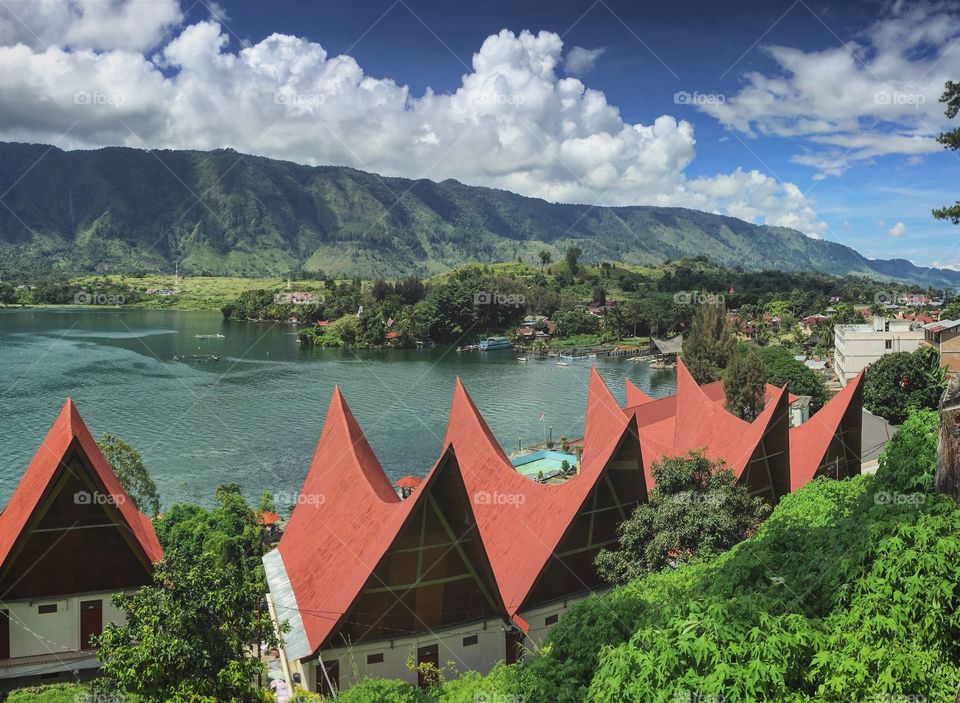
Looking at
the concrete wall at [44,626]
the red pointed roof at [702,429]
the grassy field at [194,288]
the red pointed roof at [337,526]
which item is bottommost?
the concrete wall at [44,626]

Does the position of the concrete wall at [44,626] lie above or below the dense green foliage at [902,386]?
below

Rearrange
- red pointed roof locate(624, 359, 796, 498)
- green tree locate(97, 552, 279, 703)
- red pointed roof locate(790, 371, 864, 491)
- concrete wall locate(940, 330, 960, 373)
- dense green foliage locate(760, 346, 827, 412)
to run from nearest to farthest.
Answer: green tree locate(97, 552, 279, 703) → red pointed roof locate(624, 359, 796, 498) → red pointed roof locate(790, 371, 864, 491) → dense green foliage locate(760, 346, 827, 412) → concrete wall locate(940, 330, 960, 373)

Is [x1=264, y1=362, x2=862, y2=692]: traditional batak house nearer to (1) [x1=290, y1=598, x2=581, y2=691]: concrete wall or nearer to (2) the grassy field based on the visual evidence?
(1) [x1=290, y1=598, x2=581, y2=691]: concrete wall

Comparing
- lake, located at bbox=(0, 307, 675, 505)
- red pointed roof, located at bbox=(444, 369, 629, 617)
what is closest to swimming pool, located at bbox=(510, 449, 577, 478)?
lake, located at bbox=(0, 307, 675, 505)

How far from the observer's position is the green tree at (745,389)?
36.9m

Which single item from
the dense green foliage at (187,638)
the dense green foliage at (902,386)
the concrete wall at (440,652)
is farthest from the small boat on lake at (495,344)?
the dense green foliage at (187,638)

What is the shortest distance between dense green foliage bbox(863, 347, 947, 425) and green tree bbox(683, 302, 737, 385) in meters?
10.6

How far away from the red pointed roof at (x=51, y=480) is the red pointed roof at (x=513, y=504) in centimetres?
592

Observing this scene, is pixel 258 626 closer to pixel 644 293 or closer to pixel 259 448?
pixel 259 448

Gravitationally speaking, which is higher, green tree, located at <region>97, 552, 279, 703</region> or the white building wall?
green tree, located at <region>97, 552, 279, 703</region>

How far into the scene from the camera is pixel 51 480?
12.7 metres

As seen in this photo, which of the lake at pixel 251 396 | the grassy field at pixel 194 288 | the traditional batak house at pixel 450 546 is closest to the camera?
the traditional batak house at pixel 450 546

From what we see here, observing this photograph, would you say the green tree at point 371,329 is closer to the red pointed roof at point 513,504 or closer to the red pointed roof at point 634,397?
the red pointed roof at point 634,397

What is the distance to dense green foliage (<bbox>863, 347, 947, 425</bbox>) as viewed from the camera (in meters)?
36.7
